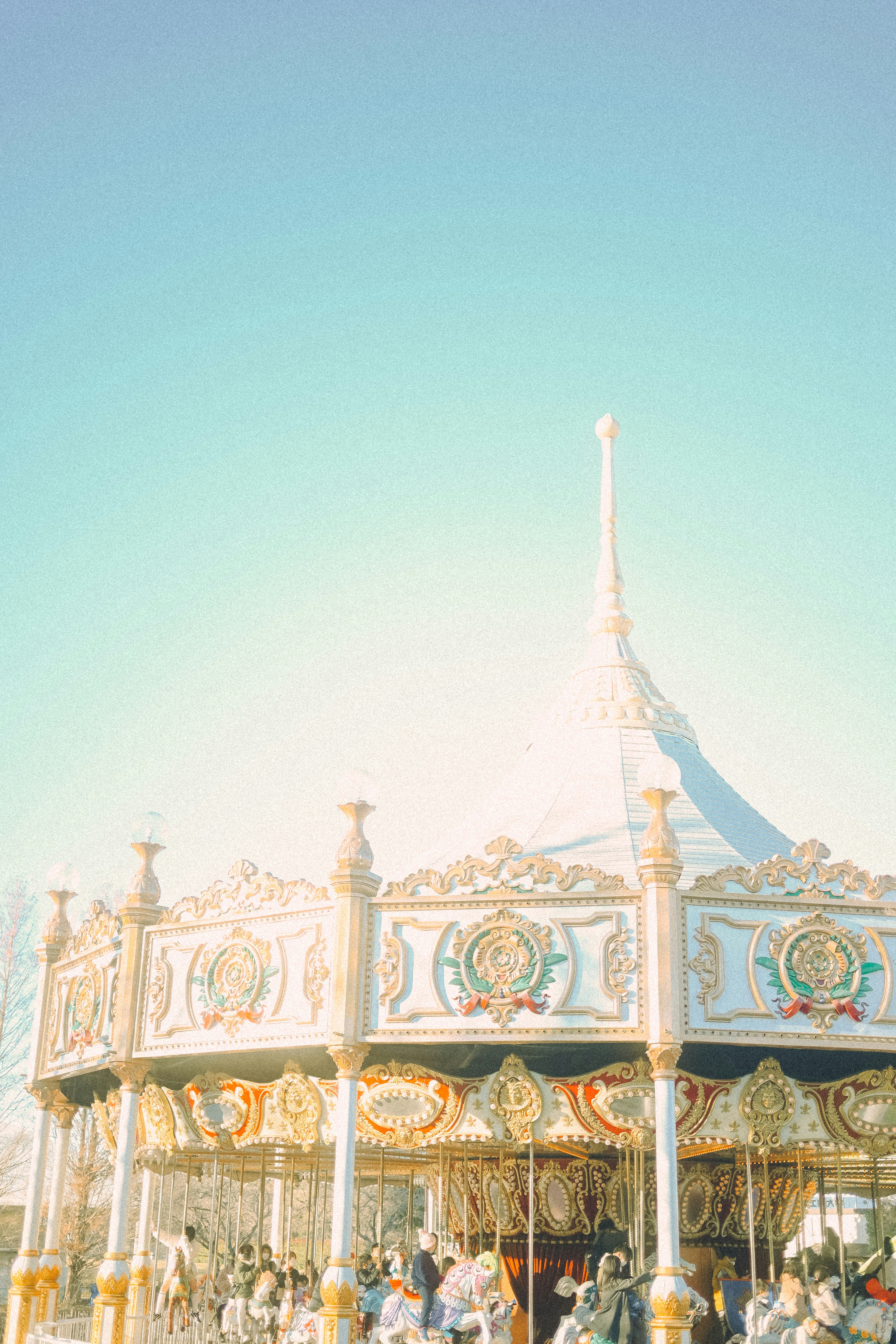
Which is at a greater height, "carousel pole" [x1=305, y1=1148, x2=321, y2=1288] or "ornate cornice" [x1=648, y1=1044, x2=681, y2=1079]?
"ornate cornice" [x1=648, y1=1044, x2=681, y2=1079]

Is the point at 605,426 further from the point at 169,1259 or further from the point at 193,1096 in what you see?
the point at 169,1259

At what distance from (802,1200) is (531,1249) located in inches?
200

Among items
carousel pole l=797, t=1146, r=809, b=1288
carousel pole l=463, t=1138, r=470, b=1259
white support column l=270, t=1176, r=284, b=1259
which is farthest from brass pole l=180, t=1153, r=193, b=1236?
carousel pole l=797, t=1146, r=809, b=1288

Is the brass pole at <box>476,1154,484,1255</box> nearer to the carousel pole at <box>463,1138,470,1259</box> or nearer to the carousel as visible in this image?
the carousel

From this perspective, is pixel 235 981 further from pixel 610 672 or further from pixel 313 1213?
pixel 610 672

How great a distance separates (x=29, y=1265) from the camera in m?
16.5

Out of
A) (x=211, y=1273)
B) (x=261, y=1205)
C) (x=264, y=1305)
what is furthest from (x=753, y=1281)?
(x=211, y=1273)

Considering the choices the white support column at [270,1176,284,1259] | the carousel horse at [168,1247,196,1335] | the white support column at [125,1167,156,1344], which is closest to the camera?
the carousel horse at [168,1247,196,1335]

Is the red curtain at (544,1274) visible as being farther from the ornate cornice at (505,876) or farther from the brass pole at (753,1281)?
the ornate cornice at (505,876)

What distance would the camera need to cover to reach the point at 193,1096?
626 inches

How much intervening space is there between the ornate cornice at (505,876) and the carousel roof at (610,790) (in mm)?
982

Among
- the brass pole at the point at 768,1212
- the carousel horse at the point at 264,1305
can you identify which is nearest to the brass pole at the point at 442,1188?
the carousel horse at the point at 264,1305

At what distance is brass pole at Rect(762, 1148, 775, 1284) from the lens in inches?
610

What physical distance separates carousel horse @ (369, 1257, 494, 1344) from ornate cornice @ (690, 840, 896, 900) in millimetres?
4431
